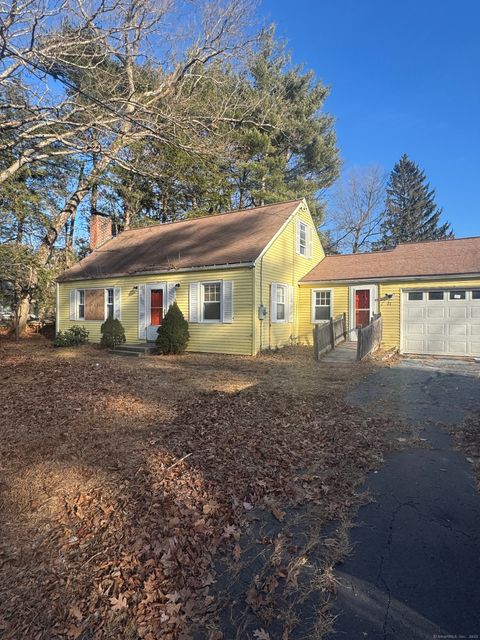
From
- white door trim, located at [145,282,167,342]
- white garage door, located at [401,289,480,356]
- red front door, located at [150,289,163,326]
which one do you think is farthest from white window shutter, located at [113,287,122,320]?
white garage door, located at [401,289,480,356]

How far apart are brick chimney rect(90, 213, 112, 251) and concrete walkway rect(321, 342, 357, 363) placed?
633 inches

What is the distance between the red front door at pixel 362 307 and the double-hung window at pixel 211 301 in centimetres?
548

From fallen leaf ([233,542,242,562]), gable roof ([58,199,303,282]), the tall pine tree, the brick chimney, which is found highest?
the tall pine tree

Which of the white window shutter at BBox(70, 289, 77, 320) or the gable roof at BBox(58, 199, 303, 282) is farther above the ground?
the gable roof at BBox(58, 199, 303, 282)

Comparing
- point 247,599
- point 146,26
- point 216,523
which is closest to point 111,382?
point 216,523

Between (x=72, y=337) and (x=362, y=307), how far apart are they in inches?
476

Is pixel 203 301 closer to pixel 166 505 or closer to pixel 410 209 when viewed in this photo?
pixel 166 505

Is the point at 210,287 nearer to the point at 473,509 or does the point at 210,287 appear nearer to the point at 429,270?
the point at 429,270

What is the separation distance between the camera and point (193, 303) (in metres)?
14.7

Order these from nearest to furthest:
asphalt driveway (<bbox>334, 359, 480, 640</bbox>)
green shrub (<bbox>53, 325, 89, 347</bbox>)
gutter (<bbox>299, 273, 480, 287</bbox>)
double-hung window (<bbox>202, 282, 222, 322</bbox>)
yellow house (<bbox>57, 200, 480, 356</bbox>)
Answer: asphalt driveway (<bbox>334, 359, 480, 640</bbox>) < gutter (<bbox>299, 273, 480, 287</bbox>) < yellow house (<bbox>57, 200, 480, 356</bbox>) < double-hung window (<bbox>202, 282, 222, 322</bbox>) < green shrub (<bbox>53, 325, 89, 347</bbox>)

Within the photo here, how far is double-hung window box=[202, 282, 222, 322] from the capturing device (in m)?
14.2

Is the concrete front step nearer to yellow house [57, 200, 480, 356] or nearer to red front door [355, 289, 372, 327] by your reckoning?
yellow house [57, 200, 480, 356]

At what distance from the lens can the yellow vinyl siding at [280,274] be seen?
1363cm

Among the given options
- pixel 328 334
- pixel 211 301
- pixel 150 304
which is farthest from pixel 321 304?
pixel 150 304
